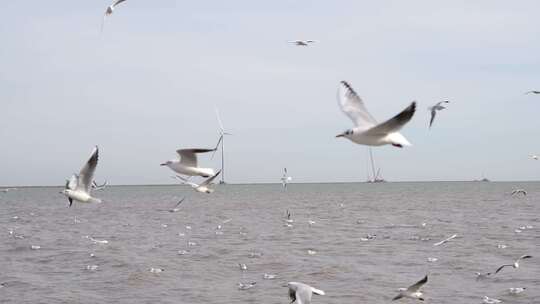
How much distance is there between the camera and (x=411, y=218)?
42406 millimetres

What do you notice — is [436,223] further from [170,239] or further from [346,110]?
[346,110]

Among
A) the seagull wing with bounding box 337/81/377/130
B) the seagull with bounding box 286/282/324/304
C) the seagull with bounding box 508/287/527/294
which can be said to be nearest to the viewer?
the seagull wing with bounding box 337/81/377/130

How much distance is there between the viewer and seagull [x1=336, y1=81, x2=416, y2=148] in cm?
760

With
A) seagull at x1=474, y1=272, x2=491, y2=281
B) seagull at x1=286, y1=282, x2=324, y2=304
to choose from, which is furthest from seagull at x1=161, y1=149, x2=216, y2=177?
seagull at x1=474, y1=272, x2=491, y2=281

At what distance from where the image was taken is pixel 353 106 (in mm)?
9469

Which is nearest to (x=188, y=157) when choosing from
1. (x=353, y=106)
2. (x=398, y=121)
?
(x=353, y=106)

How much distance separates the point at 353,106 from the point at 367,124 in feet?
2.21

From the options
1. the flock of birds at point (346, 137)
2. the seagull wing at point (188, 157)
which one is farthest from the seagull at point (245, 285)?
the seagull wing at point (188, 157)

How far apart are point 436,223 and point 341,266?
720 inches

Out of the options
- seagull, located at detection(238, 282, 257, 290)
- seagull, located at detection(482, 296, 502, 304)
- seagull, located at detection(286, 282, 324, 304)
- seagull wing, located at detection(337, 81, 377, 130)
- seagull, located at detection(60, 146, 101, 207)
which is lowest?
seagull, located at detection(482, 296, 502, 304)

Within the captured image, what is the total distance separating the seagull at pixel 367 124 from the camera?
7.60 metres

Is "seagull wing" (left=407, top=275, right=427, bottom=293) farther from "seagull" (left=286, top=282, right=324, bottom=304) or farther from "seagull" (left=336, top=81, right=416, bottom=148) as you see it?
"seagull" (left=336, top=81, right=416, bottom=148)

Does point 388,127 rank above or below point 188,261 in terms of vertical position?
above

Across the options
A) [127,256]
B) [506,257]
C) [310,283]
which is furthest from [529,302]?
[127,256]
